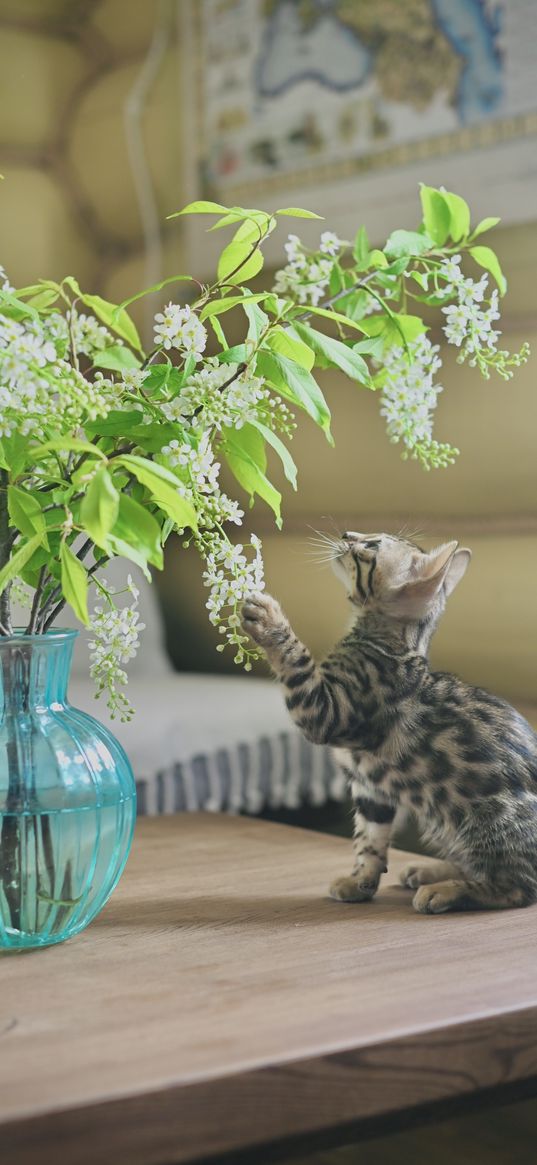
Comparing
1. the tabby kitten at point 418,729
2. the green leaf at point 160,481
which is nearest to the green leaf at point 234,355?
the green leaf at point 160,481

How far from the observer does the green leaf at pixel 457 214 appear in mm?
1085

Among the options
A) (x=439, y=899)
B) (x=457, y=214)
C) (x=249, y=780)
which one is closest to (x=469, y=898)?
(x=439, y=899)

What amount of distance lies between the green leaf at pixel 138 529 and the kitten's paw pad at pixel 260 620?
0.28 m

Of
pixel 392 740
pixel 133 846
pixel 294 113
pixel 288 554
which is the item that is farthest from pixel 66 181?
pixel 392 740

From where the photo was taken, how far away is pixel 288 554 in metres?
2.57

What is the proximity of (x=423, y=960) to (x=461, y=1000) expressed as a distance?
0.33 ft

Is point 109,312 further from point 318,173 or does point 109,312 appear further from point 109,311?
point 318,173

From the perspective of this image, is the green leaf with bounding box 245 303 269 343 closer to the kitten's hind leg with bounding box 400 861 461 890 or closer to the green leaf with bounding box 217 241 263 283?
the green leaf with bounding box 217 241 263 283

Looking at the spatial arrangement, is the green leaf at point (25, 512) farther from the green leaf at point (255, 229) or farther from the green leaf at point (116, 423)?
the green leaf at point (255, 229)

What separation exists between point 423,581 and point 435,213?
0.31m

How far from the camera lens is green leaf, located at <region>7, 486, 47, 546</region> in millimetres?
888

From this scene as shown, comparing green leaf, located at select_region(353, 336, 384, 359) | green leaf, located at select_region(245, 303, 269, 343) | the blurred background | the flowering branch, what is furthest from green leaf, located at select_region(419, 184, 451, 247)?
the blurred background

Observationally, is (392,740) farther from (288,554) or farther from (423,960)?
(288,554)

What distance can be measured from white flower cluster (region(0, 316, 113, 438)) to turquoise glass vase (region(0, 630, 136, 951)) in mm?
172
